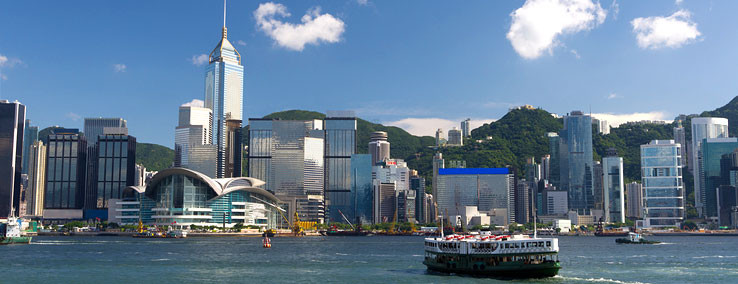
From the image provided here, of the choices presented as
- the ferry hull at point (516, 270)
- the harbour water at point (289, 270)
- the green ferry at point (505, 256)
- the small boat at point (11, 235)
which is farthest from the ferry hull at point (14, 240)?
the ferry hull at point (516, 270)

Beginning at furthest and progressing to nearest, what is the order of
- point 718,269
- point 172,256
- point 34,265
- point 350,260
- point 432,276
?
point 172,256
point 350,260
point 34,265
point 718,269
point 432,276

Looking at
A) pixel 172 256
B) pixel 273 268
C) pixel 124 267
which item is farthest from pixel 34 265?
pixel 273 268

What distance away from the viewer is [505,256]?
74.6m

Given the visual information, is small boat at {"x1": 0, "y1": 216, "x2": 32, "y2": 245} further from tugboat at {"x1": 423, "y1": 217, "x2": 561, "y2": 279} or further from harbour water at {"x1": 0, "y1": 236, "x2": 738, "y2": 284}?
tugboat at {"x1": 423, "y1": 217, "x2": 561, "y2": 279}

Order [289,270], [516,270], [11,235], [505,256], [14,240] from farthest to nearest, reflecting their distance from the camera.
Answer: [14,240], [11,235], [289,270], [505,256], [516,270]

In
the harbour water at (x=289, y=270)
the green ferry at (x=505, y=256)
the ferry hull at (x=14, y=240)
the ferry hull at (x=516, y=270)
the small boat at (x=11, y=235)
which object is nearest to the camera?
the green ferry at (x=505, y=256)

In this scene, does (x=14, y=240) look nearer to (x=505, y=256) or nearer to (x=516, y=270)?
(x=505, y=256)

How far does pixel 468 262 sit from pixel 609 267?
100ft

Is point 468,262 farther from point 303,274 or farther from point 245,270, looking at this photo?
point 245,270

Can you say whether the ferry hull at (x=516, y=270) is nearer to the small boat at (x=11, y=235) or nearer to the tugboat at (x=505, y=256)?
the tugboat at (x=505, y=256)

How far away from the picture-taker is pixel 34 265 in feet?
340

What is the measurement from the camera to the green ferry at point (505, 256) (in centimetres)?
7375

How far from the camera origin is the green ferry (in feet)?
242

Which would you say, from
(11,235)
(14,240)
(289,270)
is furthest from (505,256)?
(14,240)
